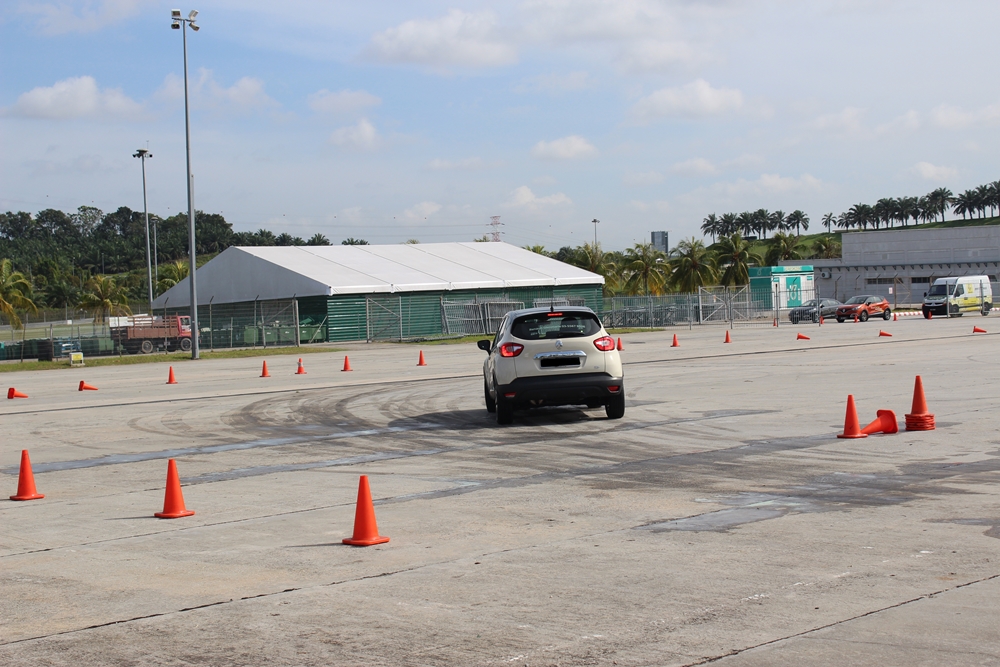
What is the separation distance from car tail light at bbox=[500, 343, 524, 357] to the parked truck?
37.3 meters

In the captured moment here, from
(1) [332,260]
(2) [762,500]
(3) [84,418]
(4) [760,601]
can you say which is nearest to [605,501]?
(2) [762,500]

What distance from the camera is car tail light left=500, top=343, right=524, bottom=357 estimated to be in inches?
589

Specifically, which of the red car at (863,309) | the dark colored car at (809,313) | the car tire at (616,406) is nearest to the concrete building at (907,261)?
the dark colored car at (809,313)

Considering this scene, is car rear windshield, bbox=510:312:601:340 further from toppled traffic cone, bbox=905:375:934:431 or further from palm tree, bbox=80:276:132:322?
palm tree, bbox=80:276:132:322

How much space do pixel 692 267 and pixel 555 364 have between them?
70.9m

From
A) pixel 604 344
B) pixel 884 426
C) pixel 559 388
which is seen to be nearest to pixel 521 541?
pixel 884 426

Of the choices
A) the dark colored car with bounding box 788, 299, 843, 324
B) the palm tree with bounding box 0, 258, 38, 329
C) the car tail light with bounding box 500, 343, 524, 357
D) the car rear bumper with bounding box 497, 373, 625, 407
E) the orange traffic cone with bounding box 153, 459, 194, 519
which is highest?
the palm tree with bounding box 0, 258, 38, 329

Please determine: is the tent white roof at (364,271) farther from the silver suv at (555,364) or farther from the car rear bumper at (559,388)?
the car rear bumper at (559,388)

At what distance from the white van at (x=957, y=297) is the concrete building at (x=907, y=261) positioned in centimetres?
3971

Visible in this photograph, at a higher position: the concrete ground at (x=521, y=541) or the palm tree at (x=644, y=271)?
the palm tree at (x=644, y=271)

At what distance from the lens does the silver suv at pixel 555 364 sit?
1485 cm

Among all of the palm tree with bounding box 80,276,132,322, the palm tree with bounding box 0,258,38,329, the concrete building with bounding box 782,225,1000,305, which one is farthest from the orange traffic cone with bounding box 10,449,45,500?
the concrete building with bounding box 782,225,1000,305

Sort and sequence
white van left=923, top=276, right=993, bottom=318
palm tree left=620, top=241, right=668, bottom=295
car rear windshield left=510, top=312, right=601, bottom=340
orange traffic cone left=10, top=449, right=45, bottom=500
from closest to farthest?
1. orange traffic cone left=10, top=449, right=45, bottom=500
2. car rear windshield left=510, top=312, right=601, bottom=340
3. white van left=923, top=276, right=993, bottom=318
4. palm tree left=620, top=241, right=668, bottom=295

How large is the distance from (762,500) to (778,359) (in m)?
20.1
